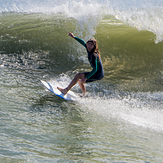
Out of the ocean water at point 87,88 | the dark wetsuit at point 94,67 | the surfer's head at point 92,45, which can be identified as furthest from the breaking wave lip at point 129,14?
the surfer's head at point 92,45

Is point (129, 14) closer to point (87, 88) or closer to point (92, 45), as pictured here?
point (87, 88)

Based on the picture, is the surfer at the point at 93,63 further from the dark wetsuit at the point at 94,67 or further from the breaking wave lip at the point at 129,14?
the breaking wave lip at the point at 129,14

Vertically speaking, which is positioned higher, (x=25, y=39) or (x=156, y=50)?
(x=25, y=39)

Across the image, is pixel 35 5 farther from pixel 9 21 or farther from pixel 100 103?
pixel 100 103

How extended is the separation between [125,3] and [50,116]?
370 inches

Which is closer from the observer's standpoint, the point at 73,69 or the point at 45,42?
the point at 73,69

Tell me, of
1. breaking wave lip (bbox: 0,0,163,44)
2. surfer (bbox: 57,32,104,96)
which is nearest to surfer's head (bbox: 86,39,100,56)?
surfer (bbox: 57,32,104,96)

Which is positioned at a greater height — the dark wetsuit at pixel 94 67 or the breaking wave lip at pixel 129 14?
the breaking wave lip at pixel 129 14

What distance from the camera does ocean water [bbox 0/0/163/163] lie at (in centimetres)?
275

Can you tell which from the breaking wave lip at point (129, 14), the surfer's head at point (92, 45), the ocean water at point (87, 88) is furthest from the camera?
the breaking wave lip at point (129, 14)

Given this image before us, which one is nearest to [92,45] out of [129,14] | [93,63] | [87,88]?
[93,63]

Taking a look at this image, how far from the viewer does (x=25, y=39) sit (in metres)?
9.59

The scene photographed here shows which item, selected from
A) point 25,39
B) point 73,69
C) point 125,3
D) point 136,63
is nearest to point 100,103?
point 73,69

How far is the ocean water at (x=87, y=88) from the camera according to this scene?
2.75 metres
